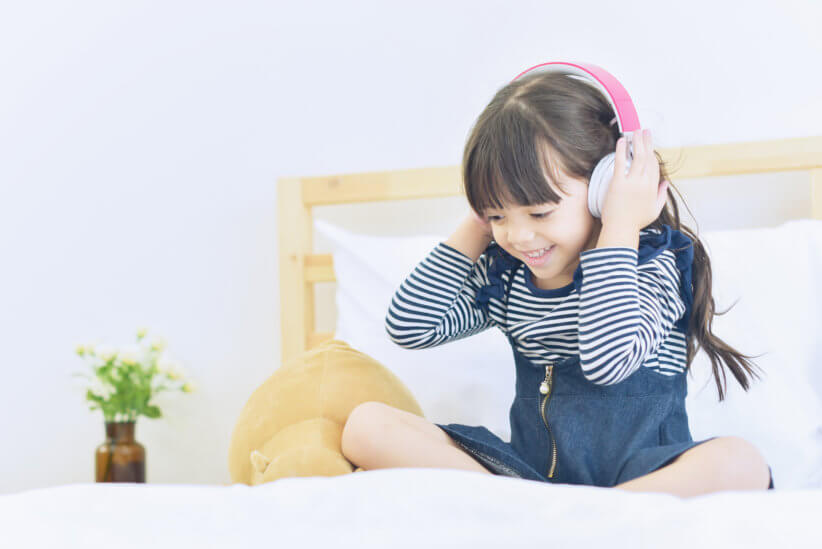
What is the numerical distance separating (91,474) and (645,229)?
1.51m

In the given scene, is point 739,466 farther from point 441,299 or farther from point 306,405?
point 306,405

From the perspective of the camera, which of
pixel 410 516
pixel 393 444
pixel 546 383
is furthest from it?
pixel 546 383

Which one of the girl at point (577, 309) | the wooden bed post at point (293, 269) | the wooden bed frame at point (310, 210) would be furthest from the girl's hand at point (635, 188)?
the wooden bed post at point (293, 269)

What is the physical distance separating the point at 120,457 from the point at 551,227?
114cm

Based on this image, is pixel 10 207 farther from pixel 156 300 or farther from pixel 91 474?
pixel 91 474

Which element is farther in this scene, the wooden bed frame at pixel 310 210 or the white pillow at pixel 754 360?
the wooden bed frame at pixel 310 210

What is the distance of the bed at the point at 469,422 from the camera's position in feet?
1.94

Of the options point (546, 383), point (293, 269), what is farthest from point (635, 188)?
point (293, 269)

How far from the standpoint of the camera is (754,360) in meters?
1.23

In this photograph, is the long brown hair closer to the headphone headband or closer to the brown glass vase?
the headphone headband

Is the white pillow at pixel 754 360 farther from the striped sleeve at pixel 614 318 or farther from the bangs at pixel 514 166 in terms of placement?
the bangs at pixel 514 166

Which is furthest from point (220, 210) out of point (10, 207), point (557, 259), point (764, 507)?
point (764, 507)

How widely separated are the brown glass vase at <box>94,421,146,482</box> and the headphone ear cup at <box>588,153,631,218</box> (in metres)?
1.17

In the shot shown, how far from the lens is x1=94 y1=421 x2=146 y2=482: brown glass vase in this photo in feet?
5.51
